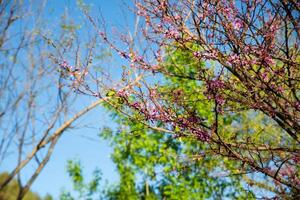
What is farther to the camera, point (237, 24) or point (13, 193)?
point (13, 193)

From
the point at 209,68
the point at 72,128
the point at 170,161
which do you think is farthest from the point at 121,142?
the point at 209,68

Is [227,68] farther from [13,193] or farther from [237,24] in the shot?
[13,193]

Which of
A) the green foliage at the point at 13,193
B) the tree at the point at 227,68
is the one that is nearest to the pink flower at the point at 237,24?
the tree at the point at 227,68

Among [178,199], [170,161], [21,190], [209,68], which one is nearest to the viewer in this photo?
[209,68]

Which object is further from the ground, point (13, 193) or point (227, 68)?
point (13, 193)

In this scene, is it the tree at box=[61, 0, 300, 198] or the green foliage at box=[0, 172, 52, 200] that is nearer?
the tree at box=[61, 0, 300, 198]

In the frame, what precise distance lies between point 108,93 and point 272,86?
1.85 metres

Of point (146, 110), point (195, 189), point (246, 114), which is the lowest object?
point (146, 110)

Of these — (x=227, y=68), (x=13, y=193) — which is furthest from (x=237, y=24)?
(x=13, y=193)

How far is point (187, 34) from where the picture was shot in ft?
14.0

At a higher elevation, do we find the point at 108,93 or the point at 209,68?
the point at 209,68

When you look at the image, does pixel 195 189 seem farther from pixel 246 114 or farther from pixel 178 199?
pixel 246 114

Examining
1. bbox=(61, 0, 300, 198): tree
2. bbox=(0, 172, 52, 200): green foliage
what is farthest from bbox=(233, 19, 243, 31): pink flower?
bbox=(0, 172, 52, 200): green foliage

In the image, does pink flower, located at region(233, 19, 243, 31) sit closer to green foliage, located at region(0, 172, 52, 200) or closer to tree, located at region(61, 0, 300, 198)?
tree, located at region(61, 0, 300, 198)
